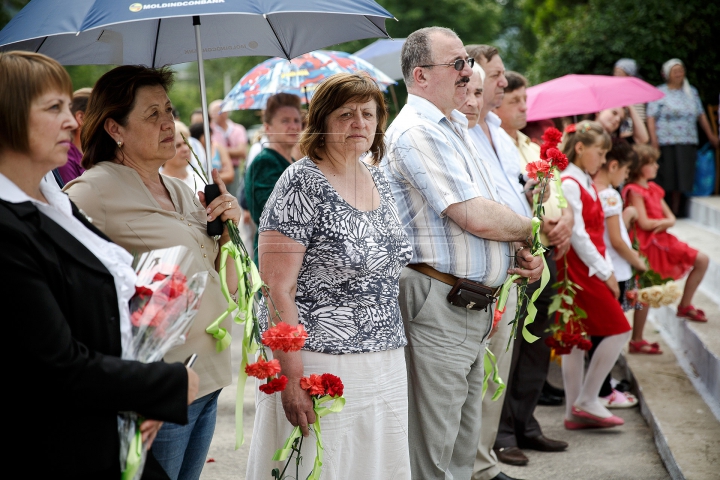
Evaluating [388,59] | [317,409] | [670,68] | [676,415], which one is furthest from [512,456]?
[670,68]

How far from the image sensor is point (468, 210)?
335 cm

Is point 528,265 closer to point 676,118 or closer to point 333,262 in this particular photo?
point 333,262

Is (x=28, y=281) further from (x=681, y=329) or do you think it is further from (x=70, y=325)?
(x=681, y=329)

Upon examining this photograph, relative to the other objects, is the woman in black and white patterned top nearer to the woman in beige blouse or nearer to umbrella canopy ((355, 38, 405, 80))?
the woman in beige blouse

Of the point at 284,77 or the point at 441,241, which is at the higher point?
the point at 284,77

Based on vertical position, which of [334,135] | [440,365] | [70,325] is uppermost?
[334,135]

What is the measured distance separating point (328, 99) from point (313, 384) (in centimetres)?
109

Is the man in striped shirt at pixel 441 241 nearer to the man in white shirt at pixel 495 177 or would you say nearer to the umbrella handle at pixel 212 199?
the man in white shirt at pixel 495 177

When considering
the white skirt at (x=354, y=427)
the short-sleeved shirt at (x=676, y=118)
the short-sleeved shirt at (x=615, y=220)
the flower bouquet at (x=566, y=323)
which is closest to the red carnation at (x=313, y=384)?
the white skirt at (x=354, y=427)

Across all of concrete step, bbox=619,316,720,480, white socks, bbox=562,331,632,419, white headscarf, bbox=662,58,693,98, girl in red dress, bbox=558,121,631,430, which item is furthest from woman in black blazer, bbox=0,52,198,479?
white headscarf, bbox=662,58,693,98

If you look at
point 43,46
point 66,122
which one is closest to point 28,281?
point 66,122

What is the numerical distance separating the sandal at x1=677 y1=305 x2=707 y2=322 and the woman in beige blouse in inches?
191

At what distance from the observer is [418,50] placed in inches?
144

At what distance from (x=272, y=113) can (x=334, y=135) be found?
2.61 meters
